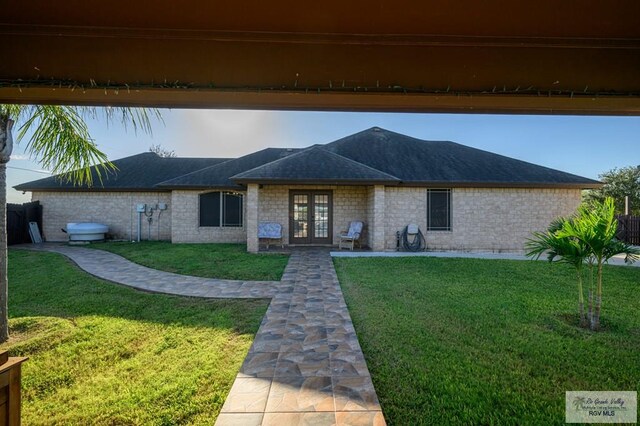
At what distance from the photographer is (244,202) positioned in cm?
1391

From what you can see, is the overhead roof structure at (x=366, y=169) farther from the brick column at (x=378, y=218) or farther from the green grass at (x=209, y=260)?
the green grass at (x=209, y=260)

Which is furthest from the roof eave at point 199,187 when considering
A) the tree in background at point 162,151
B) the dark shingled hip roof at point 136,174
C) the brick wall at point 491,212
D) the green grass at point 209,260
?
the tree in background at point 162,151

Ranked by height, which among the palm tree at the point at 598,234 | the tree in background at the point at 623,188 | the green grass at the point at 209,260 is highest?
the tree in background at the point at 623,188

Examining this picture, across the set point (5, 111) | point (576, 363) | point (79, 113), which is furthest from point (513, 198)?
point (5, 111)

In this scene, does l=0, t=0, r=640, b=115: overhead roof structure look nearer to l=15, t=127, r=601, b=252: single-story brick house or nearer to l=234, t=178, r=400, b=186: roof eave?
l=234, t=178, r=400, b=186: roof eave

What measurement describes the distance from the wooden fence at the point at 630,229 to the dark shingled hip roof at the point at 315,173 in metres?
12.1

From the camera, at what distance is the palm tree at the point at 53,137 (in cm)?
407

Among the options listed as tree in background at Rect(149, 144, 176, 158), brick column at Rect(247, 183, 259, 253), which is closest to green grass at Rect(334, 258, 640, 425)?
brick column at Rect(247, 183, 259, 253)

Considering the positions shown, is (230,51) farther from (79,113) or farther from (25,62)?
(79,113)

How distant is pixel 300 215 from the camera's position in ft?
42.6

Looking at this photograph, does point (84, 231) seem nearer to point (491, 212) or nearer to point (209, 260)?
point (209, 260)

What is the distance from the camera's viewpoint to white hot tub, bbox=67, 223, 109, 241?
13547 millimetres

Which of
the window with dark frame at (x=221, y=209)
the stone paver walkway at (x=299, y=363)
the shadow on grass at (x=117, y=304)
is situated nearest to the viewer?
the stone paver walkway at (x=299, y=363)

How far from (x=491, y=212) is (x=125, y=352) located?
492 inches
